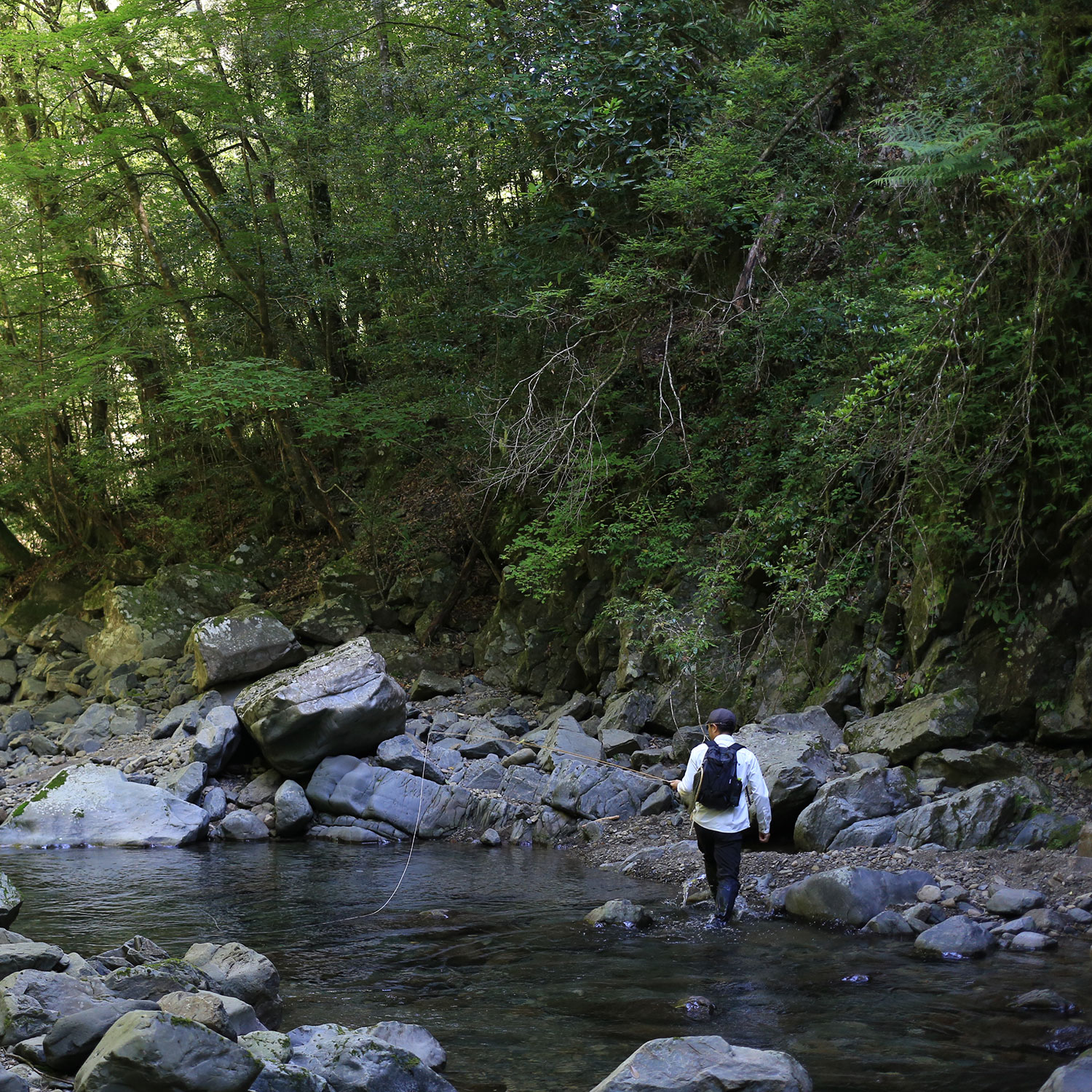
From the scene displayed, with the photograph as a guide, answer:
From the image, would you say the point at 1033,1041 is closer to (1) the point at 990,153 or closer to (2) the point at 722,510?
(1) the point at 990,153

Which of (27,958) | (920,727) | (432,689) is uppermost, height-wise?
(27,958)

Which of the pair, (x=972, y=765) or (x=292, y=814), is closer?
(x=972, y=765)

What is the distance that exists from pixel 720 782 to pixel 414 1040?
2618 mm

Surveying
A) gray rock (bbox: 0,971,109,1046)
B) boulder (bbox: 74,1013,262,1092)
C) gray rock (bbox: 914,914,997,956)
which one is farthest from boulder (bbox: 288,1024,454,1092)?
gray rock (bbox: 914,914,997,956)

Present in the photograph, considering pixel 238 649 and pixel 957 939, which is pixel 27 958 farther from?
pixel 238 649

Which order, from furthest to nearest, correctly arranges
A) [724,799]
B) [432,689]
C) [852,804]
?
[432,689] → [852,804] → [724,799]

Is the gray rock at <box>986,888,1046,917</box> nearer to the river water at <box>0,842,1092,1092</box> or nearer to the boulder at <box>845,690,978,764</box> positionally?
the river water at <box>0,842,1092,1092</box>

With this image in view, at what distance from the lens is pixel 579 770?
10.0 metres

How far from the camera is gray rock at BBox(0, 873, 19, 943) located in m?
5.87

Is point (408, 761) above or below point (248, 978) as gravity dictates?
below

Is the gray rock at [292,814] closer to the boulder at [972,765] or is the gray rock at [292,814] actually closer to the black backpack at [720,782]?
the black backpack at [720,782]

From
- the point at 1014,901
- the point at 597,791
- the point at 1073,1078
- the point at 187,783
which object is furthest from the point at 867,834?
the point at 187,783

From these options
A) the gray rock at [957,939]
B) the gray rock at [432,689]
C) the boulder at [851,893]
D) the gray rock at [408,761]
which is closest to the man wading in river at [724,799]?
the boulder at [851,893]

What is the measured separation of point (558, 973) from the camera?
561 centimetres
